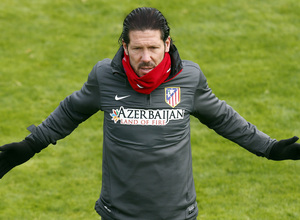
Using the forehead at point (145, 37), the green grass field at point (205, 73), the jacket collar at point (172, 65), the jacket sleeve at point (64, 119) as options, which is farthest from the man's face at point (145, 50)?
the green grass field at point (205, 73)

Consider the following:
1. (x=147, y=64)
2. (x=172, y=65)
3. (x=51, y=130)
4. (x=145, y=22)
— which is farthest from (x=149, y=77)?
(x=51, y=130)

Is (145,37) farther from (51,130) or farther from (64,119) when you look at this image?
(51,130)

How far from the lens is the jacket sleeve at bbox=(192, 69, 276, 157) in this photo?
14.6 feet

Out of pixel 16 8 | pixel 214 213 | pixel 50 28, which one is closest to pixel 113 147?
pixel 214 213

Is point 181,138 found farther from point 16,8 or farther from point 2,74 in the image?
point 16,8

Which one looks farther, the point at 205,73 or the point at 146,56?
the point at 205,73

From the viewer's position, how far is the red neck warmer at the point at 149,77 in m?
4.16

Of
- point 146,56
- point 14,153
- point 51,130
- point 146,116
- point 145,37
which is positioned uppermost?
point 145,37

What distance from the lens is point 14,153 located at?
467 cm

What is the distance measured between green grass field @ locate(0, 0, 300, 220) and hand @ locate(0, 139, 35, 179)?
2674 millimetres

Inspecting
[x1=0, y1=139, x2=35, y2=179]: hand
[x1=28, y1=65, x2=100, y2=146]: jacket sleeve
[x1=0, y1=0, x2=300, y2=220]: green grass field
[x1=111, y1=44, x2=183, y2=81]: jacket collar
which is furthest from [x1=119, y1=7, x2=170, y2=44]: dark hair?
[x1=0, y1=0, x2=300, y2=220]: green grass field

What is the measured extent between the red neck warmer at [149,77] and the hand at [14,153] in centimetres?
103

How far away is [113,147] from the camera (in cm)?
434

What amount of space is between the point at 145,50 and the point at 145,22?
A: 0.65 feet
